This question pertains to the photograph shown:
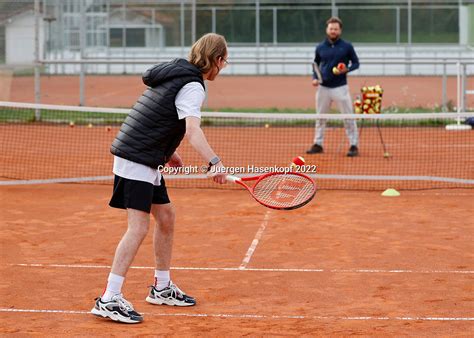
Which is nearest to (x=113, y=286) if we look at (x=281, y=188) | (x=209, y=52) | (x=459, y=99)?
(x=281, y=188)

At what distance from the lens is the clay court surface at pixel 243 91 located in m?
23.1

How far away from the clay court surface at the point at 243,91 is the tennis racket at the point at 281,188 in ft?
44.5

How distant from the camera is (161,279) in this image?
23.3ft

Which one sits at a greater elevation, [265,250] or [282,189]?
[282,189]

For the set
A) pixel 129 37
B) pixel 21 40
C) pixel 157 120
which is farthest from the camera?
pixel 129 37

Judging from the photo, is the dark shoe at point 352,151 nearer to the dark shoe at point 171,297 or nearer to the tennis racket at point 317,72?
the tennis racket at point 317,72

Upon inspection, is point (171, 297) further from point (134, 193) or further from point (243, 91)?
point (243, 91)

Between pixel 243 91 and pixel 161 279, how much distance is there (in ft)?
69.0

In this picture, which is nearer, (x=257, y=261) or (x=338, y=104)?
(x=257, y=261)

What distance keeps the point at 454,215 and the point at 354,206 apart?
3.72ft

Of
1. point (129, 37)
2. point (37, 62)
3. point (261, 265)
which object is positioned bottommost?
point (261, 265)

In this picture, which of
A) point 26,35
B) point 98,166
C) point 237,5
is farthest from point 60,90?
point 98,166

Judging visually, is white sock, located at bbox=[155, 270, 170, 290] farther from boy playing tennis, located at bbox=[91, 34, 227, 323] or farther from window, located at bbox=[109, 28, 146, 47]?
window, located at bbox=[109, 28, 146, 47]

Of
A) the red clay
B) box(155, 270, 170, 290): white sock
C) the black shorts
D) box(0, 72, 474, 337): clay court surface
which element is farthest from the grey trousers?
the black shorts
